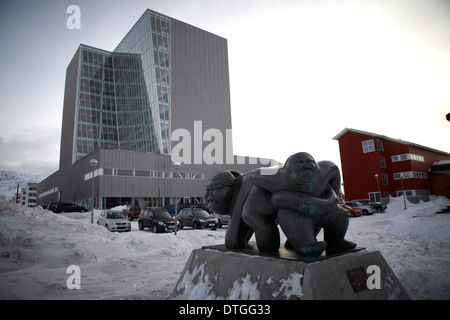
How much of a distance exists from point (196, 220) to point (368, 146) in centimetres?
2888

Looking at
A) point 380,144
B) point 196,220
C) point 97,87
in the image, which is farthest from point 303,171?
point 97,87

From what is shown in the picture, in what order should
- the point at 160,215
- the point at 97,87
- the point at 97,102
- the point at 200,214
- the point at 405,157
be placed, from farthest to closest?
the point at 97,87, the point at 97,102, the point at 405,157, the point at 200,214, the point at 160,215

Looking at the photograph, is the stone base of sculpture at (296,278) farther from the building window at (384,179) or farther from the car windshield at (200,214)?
the building window at (384,179)

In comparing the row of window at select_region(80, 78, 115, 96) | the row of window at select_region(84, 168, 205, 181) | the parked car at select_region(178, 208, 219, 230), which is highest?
the row of window at select_region(80, 78, 115, 96)

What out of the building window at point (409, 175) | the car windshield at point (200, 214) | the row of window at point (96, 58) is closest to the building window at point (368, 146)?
the building window at point (409, 175)

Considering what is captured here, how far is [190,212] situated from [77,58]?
58.8 metres

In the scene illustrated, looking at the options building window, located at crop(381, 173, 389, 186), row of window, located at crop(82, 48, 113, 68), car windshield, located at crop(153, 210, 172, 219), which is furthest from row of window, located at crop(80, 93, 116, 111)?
building window, located at crop(381, 173, 389, 186)

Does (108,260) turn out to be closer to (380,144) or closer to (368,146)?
(368,146)

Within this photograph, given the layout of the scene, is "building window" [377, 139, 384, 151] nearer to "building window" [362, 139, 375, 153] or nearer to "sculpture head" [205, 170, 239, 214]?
"building window" [362, 139, 375, 153]

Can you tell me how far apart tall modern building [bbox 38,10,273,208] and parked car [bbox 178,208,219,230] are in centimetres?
2482

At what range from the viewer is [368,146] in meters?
35.8

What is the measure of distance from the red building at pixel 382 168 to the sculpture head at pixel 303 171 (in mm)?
35654

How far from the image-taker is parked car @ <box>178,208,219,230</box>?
17.2 meters

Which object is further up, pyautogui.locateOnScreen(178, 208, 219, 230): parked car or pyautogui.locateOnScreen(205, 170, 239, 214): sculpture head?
pyautogui.locateOnScreen(205, 170, 239, 214): sculpture head
